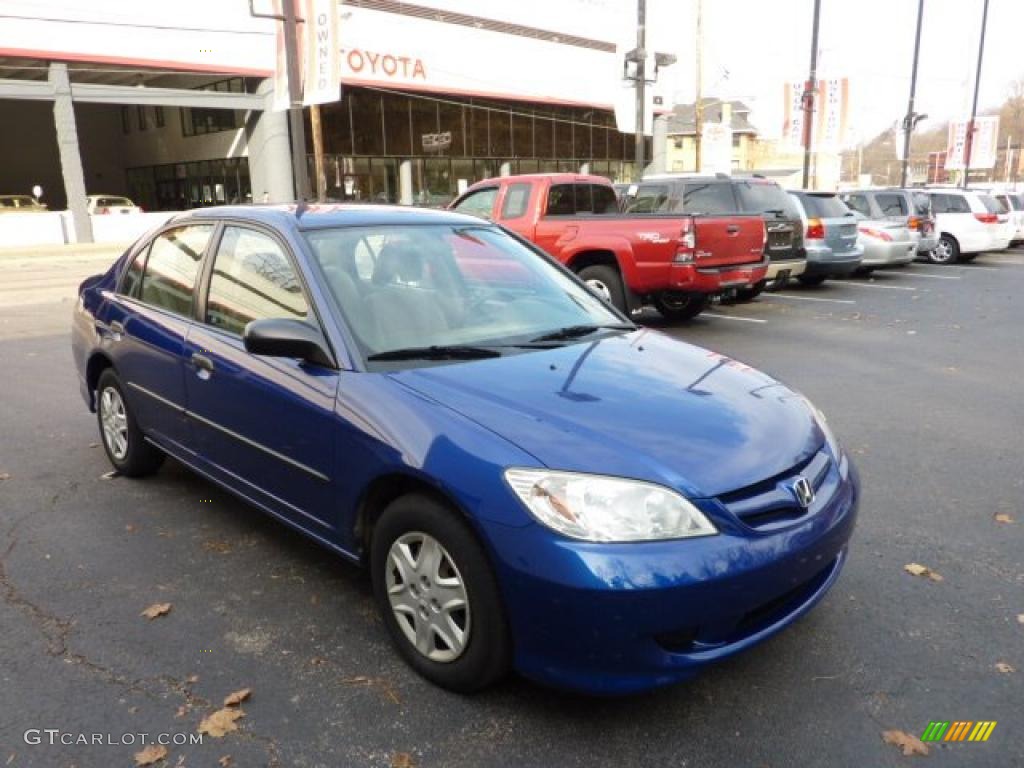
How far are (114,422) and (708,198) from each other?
897 cm

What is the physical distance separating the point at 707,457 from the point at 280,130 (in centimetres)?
3215

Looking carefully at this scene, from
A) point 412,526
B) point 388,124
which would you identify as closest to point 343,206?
point 412,526

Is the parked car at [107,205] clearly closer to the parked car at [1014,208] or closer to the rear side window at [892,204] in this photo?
the rear side window at [892,204]

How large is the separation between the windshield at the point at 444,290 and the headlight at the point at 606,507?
1002 millimetres

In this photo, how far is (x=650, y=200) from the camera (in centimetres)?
1219

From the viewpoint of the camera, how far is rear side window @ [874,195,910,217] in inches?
706

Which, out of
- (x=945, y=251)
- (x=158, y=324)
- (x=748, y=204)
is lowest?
(x=945, y=251)

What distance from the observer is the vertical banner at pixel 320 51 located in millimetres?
18688

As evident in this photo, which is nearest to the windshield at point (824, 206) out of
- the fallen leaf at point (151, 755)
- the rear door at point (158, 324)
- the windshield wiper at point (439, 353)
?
the rear door at point (158, 324)

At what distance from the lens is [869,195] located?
17.7 m

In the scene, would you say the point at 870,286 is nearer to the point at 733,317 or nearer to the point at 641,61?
the point at 733,317

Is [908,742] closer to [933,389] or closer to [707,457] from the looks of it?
Answer: [707,457]

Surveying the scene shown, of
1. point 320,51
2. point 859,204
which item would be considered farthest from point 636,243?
point 320,51

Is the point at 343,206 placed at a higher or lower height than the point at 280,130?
lower
